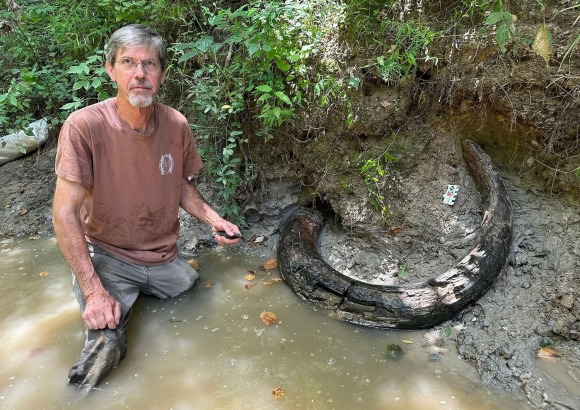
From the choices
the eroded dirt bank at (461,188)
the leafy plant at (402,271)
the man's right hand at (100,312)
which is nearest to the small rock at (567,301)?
the eroded dirt bank at (461,188)

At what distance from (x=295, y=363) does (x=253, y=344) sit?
1.05 feet

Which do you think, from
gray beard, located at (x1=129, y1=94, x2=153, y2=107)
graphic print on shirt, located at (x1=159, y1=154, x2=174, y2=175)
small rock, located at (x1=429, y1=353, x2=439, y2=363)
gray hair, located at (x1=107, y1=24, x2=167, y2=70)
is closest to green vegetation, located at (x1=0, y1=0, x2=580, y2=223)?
gray hair, located at (x1=107, y1=24, x2=167, y2=70)

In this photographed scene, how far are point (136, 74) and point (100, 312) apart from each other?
1476 mm

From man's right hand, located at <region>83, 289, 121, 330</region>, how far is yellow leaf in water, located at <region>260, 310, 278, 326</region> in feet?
3.14

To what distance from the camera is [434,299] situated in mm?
2844

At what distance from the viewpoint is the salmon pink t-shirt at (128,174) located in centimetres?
252

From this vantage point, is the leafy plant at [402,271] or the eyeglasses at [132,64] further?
the leafy plant at [402,271]

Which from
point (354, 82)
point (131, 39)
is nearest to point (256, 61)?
point (354, 82)

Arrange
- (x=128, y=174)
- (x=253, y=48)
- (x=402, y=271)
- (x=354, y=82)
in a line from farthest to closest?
(x=402, y=271), (x=354, y=82), (x=253, y=48), (x=128, y=174)

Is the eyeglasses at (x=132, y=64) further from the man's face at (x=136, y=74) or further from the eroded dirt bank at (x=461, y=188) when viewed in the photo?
the eroded dirt bank at (x=461, y=188)

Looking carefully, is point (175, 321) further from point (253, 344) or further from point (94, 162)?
point (94, 162)

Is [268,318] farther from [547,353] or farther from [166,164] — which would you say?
[547,353]

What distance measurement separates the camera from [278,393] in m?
2.31

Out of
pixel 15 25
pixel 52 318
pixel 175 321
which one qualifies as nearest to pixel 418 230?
pixel 175 321
